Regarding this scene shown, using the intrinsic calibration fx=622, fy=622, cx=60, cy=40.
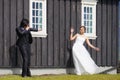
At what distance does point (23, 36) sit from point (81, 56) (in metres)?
2.74

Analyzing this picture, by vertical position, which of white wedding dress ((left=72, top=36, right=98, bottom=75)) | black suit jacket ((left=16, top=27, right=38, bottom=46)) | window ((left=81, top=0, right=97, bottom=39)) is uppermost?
window ((left=81, top=0, right=97, bottom=39))

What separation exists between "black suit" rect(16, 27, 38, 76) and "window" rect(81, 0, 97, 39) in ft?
11.2

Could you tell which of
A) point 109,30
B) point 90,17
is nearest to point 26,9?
point 90,17

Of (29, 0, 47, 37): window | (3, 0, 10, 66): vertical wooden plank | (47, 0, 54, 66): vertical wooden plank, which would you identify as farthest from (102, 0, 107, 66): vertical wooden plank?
(3, 0, 10, 66): vertical wooden plank

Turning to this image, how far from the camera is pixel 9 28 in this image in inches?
918

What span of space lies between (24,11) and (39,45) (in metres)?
1.46

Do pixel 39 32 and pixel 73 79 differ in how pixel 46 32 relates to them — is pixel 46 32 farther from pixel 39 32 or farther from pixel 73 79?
pixel 73 79

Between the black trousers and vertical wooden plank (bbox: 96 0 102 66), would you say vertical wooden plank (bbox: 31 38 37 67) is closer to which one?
the black trousers

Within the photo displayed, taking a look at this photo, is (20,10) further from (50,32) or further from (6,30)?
(50,32)

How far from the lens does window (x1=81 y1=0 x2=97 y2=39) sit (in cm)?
2550

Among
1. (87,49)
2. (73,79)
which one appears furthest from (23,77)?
(87,49)

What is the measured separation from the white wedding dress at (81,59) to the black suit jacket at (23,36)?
2116 mm

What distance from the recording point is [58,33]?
24578mm

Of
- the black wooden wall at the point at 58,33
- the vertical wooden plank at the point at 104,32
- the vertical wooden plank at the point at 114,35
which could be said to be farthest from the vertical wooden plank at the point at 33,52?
the vertical wooden plank at the point at 114,35
